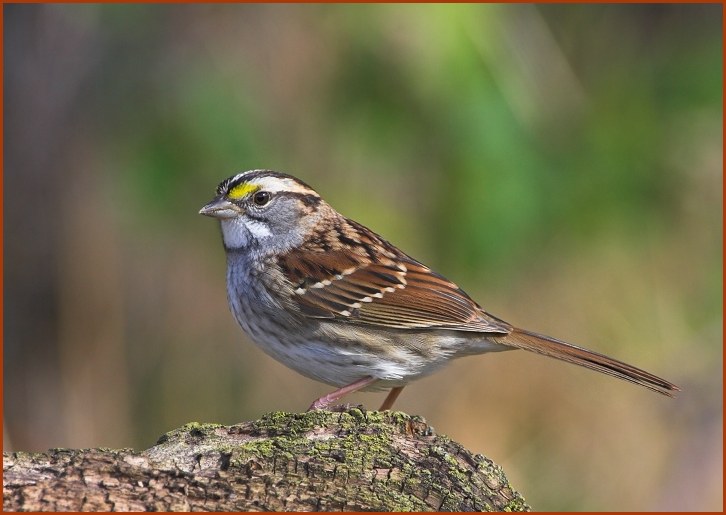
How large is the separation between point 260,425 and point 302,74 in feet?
12.6

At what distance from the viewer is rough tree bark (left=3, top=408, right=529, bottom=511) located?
8.71 feet

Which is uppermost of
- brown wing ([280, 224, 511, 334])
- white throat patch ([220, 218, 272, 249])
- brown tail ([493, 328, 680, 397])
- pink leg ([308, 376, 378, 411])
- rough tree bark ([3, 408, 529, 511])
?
white throat patch ([220, 218, 272, 249])

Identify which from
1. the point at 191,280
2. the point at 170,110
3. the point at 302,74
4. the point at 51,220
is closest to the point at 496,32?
the point at 302,74

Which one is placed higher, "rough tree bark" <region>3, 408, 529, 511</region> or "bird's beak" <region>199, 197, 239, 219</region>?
"bird's beak" <region>199, 197, 239, 219</region>

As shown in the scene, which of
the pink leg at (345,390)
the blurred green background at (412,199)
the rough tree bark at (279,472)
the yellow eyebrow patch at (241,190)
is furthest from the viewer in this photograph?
the blurred green background at (412,199)

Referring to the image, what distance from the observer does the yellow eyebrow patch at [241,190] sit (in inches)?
193

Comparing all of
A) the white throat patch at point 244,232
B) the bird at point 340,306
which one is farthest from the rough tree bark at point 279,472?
the white throat patch at point 244,232

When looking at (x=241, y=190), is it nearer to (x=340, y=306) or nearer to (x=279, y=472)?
(x=340, y=306)

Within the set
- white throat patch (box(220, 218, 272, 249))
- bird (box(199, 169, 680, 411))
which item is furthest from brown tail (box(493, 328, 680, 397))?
white throat patch (box(220, 218, 272, 249))

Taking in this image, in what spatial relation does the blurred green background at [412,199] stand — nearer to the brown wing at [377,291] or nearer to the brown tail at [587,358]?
the brown wing at [377,291]

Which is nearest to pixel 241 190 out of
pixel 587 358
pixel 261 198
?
pixel 261 198

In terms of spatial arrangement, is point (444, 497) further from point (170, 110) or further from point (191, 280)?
point (191, 280)

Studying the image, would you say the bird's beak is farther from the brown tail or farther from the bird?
the brown tail

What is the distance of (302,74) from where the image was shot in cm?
665
